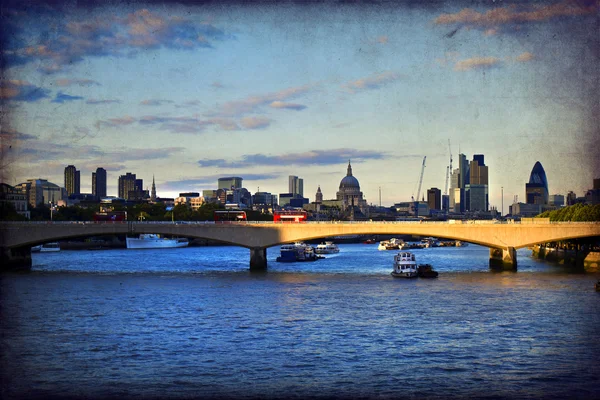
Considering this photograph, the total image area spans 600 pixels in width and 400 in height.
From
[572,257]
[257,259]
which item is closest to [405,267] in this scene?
[257,259]

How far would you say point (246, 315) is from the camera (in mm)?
47531

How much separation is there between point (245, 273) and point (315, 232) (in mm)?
9470

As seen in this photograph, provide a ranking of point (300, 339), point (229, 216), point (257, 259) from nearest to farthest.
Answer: point (300, 339)
point (257, 259)
point (229, 216)

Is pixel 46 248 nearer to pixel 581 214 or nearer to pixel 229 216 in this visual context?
pixel 229 216

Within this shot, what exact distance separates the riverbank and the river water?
19061mm

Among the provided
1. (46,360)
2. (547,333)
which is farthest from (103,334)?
(547,333)

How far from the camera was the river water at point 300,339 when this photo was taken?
28562 mm

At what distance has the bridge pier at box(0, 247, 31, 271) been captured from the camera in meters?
86.6

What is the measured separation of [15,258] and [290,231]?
31614mm

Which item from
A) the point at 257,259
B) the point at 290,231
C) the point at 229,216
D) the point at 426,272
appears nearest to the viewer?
the point at 426,272

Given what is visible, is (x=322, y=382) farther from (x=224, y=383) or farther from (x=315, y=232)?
(x=315, y=232)

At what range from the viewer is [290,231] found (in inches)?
3415

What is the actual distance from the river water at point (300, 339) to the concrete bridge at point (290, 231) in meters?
15.3

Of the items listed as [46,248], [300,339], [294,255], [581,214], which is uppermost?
[581,214]
